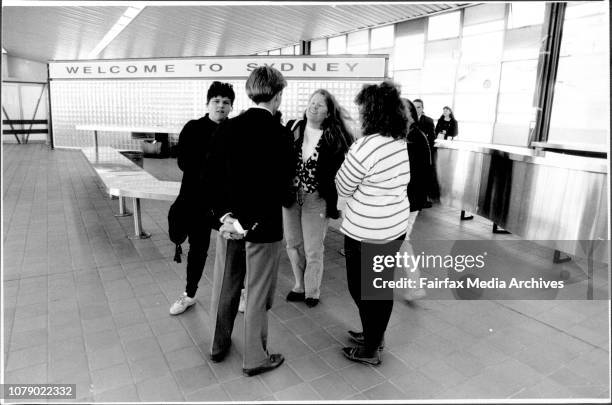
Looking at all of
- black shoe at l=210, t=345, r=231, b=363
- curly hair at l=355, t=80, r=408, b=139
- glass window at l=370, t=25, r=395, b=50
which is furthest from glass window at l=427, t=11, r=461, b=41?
black shoe at l=210, t=345, r=231, b=363

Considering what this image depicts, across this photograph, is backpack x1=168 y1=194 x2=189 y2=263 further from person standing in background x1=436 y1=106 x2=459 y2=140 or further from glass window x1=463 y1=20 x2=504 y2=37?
glass window x1=463 y1=20 x2=504 y2=37

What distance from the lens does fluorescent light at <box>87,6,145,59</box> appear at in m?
10.1

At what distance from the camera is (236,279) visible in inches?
96.3

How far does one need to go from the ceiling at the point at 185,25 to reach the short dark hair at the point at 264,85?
25.8 ft

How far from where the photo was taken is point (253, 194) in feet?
7.34

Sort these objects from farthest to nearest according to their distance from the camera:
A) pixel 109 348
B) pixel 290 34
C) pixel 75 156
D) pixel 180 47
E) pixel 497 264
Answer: pixel 180 47 → pixel 290 34 → pixel 75 156 → pixel 497 264 → pixel 109 348

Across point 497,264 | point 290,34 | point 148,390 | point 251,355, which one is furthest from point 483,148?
point 290,34

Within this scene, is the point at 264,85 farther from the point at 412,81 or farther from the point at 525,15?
the point at 412,81

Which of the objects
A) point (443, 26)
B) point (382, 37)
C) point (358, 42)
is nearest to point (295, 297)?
point (443, 26)

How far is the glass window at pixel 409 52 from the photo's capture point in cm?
1400

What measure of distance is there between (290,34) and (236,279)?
560 inches

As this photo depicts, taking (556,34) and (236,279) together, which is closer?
(236,279)

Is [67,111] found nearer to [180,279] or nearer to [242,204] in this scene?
[180,279]

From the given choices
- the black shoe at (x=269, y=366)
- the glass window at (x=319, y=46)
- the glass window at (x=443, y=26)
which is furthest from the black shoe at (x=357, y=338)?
the glass window at (x=319, y=46)
